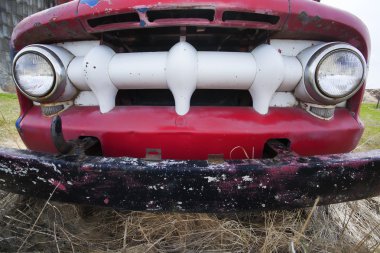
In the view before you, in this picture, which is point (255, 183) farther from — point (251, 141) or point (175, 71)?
point (175, 71)

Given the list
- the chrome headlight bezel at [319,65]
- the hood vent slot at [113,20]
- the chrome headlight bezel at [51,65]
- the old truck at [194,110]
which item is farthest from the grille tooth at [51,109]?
the chrome headlight bezel at [319,65]

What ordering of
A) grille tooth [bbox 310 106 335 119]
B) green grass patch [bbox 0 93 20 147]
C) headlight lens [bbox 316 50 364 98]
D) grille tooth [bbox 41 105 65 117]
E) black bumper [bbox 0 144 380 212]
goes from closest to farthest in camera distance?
black bumper [bbox 0 144 380 212] < headlight lens [bbox 316 50 364 98] < grille tooth [bbox 310 106 335 119] < grille tooth [bbox 41 105 65 117] < green grass patch [bbox 0 93 20 147]

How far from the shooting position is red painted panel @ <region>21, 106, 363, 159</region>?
3.65 ft

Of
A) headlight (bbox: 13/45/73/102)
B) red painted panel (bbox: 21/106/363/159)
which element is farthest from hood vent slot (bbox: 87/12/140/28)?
red painted panel (bbox: 21/106/363/159)

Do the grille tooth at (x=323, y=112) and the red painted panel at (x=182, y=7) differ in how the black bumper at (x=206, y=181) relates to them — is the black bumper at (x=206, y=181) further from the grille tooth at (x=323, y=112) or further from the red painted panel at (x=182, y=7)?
the red painted panel at (x=182, y=7)

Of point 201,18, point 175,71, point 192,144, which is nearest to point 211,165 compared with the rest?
point 192,144

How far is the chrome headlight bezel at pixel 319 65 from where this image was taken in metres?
1.07

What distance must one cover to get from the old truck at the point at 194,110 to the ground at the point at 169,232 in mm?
269

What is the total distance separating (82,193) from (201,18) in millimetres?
792

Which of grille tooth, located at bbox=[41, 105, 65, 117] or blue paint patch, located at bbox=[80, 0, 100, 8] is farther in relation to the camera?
grille tooth, located at bbox=[41, 105, 65, 117]

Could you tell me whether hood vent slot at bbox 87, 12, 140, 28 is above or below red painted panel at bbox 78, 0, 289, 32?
below

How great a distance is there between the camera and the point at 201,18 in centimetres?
107

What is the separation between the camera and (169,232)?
4.07 ft

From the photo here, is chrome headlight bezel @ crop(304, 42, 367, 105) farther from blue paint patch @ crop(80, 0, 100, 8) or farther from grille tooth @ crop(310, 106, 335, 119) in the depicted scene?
blue paint patch @ crop(80, 0, 100, 8)
